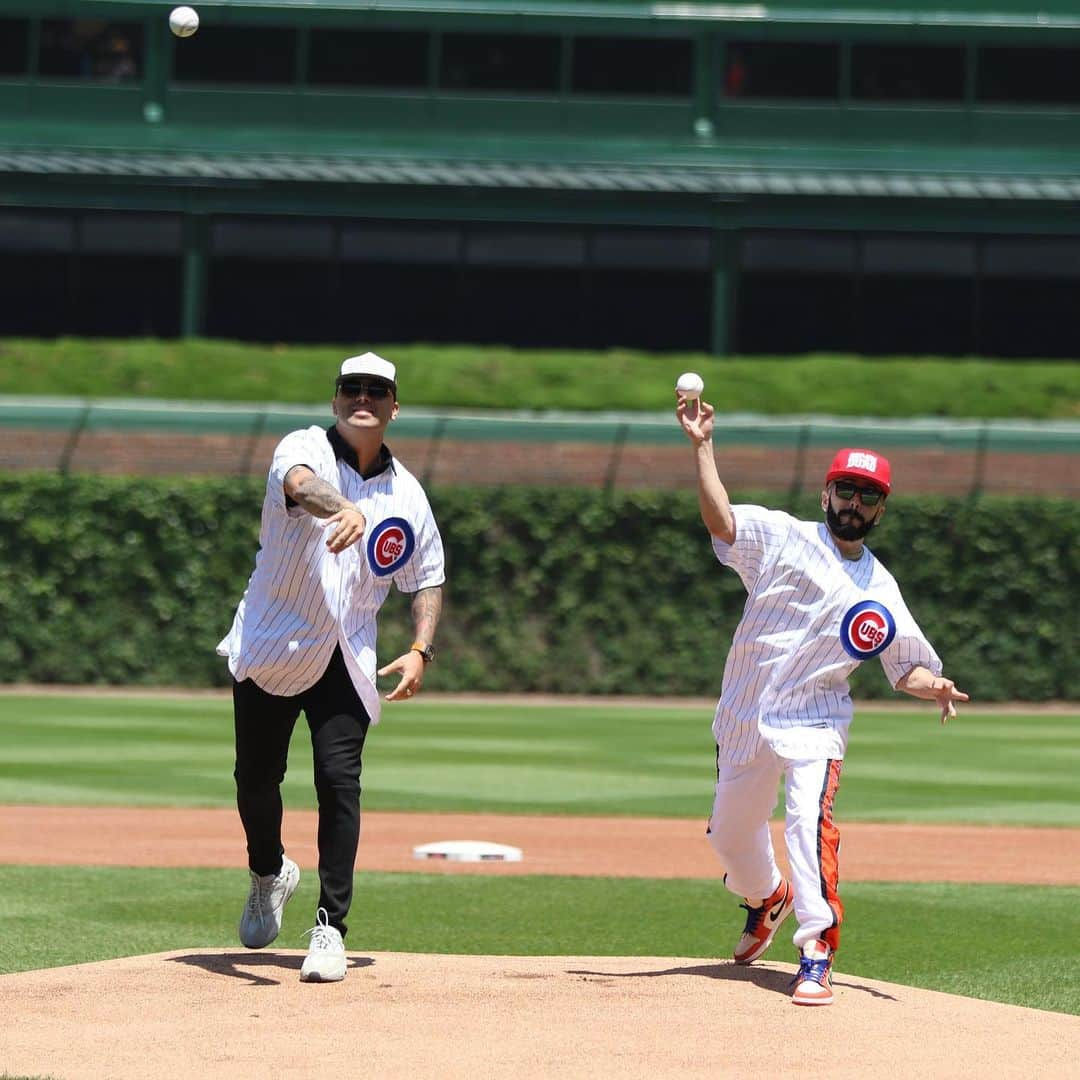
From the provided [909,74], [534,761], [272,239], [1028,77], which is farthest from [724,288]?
[534,761]

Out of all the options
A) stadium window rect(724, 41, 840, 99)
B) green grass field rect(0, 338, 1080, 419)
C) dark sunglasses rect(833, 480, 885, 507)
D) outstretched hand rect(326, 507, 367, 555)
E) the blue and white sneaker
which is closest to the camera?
outstretched hand rect(326, 507, 367, 555)

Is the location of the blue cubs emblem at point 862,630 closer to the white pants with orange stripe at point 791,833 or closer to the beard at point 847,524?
A: the beard at point 847,524

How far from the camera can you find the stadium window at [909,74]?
40.4 meters

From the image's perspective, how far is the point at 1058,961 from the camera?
8.84 m

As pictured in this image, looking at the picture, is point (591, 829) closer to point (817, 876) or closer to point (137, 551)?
point (817, 876)

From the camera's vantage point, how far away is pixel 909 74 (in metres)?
40.5

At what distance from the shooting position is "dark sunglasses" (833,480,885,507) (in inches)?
301

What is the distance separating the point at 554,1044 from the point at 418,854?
19.2 ft

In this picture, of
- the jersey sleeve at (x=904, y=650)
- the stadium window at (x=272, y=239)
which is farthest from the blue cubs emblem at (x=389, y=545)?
the stadium window at (x=272, y=239)

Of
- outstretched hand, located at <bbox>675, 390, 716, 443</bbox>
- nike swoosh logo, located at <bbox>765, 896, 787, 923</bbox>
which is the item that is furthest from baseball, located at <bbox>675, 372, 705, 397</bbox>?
nike swoosh logo, located at <bbox>765, 896, 787, 923</bbox>

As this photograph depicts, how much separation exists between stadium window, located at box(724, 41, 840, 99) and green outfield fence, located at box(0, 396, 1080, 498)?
39.6ft

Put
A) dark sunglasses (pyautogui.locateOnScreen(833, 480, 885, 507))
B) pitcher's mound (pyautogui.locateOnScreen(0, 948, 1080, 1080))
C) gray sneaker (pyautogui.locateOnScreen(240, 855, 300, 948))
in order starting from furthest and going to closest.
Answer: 1. gray sneaker (pyautogui.locateOnScreen(240, 855, 300, 948))
2. dark sunglasses (pyautogui.locateOnScreen(833, 480, 885, 507))
3. pitcher's mound (pyautogui.locateOnScreen(0, 948, 1080, 1080))

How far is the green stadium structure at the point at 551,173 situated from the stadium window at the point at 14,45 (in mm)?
44

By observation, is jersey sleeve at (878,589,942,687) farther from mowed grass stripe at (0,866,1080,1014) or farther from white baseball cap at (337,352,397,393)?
white baseball cap at (337,352,397,393)
